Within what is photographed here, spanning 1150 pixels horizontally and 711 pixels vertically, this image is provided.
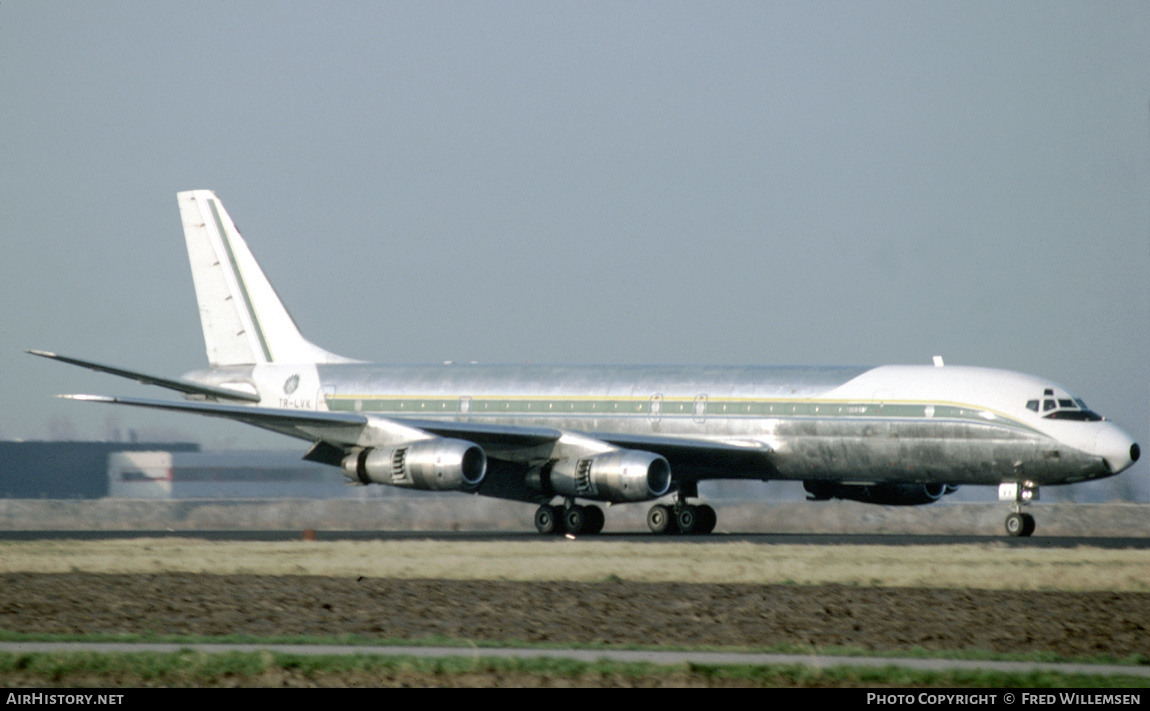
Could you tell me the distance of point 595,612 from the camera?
18.8m

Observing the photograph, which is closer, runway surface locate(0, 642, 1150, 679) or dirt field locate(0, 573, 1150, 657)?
runway surface locate(0, 642, 1150, 679)

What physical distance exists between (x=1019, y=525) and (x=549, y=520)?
11.2 meters

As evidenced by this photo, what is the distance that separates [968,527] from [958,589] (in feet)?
97.5

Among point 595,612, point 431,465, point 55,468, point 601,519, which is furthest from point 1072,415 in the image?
point 55,468

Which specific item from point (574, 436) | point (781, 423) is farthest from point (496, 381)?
point (781, 423)

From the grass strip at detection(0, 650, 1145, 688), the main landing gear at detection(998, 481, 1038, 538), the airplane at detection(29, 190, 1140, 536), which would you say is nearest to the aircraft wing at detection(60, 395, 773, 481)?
the airplane at detection(29, 190, 1140, 536)

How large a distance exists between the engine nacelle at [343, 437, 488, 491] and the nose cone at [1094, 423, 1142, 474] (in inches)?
545

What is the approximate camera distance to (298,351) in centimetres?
4475

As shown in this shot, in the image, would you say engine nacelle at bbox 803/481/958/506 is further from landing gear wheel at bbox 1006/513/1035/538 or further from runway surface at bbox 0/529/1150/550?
landing gear wheel at bbox 1006/513/1035/538

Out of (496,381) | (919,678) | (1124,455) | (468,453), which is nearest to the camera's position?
(919,678)

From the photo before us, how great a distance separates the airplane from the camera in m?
Result: 33.5

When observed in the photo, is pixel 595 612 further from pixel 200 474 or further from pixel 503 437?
pixel 200 474

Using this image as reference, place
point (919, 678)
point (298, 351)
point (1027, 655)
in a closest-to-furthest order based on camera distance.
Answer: point (919, 678) → point (1027, 655) → point (298, 351)

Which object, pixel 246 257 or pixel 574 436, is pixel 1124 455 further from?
pixel 246 257
